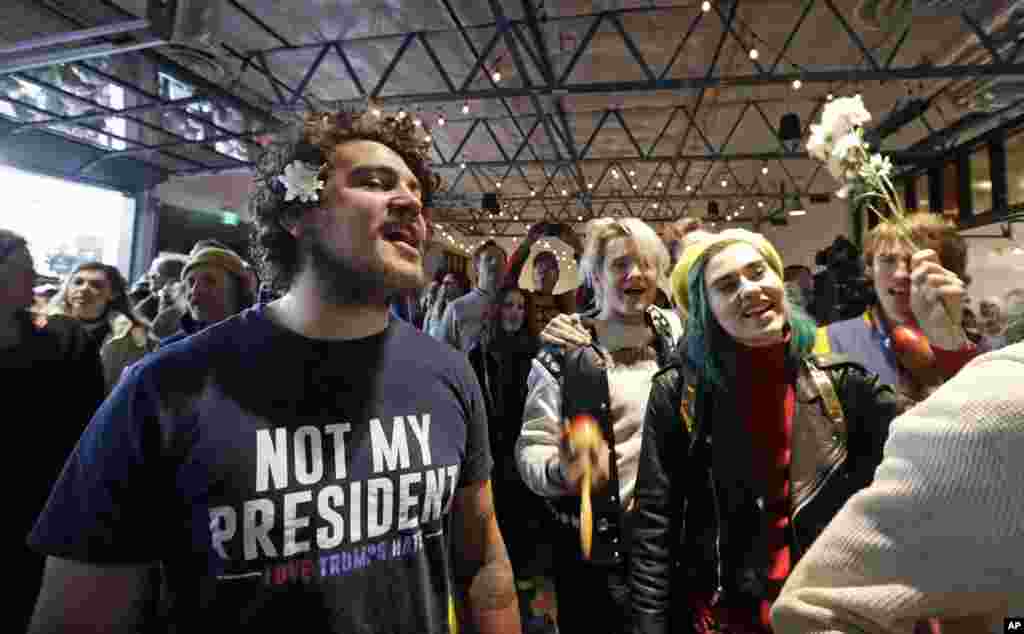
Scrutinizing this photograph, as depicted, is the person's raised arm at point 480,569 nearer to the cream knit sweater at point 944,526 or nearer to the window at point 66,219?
the cream knit sweater at point 944,526

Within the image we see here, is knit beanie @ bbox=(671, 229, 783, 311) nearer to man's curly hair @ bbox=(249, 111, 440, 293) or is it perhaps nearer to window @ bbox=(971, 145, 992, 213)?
man's curly hair @ bbox=(249, 111, 440, 293)

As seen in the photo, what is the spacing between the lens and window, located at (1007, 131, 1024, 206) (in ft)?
28.0

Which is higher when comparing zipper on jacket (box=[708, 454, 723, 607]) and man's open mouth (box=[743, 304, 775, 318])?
man's open mouth (box=[743, 304, 775, 318])

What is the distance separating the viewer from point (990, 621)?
696mm

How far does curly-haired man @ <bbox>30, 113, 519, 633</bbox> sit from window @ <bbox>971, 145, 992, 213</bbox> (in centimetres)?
1110

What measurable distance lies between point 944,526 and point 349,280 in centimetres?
106

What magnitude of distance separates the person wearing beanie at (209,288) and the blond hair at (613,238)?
1778 millimetres

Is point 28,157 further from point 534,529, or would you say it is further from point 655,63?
point 534,529

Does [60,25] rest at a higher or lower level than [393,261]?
higher

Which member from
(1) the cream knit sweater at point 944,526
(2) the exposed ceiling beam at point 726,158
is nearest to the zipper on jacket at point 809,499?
(1) the cream knit sweater at point 944,526

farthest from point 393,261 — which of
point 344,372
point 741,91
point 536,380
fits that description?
point 741,91

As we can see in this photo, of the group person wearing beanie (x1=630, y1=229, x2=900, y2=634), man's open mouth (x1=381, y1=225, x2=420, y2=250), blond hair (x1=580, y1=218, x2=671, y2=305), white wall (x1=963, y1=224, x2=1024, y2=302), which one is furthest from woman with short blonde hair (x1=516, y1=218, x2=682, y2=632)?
white wall (x1=963, y1=224, x2=1024, y2=302)

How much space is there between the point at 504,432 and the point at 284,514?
1949 millimetres

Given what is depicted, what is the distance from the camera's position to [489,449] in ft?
5.31
